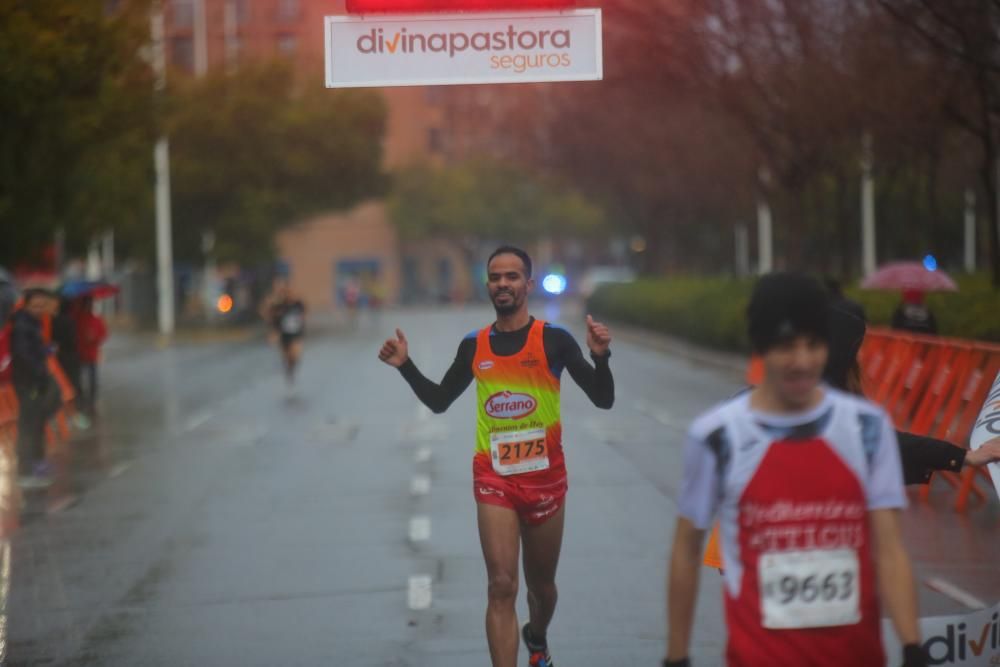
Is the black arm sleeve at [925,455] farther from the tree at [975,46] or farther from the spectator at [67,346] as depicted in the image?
the spectator at [67,346]

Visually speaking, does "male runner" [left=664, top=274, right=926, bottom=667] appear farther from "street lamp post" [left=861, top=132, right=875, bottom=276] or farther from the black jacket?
"street lamp post" [left=861, top=132, right=875, bottom=276]

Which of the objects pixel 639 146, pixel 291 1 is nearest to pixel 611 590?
pixel 639 146

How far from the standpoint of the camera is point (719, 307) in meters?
37.6

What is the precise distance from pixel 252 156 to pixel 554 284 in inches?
2059

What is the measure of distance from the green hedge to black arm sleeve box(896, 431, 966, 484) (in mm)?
11971

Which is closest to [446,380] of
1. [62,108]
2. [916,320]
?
[916,320]

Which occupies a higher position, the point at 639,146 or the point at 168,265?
the point at 639,146

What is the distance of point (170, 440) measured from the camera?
1967cm

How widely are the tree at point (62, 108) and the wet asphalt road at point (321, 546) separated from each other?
3703 mm

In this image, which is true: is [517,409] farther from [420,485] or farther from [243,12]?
[243,12]

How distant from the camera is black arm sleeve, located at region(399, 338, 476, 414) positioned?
6.72 metres

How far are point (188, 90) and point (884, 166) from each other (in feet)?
90.6

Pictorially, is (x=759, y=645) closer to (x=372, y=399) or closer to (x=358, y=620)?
(x=358, y=620)

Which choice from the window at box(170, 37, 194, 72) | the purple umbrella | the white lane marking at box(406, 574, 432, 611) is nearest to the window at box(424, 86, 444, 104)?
the window at box(170, 37, 194, 72)
